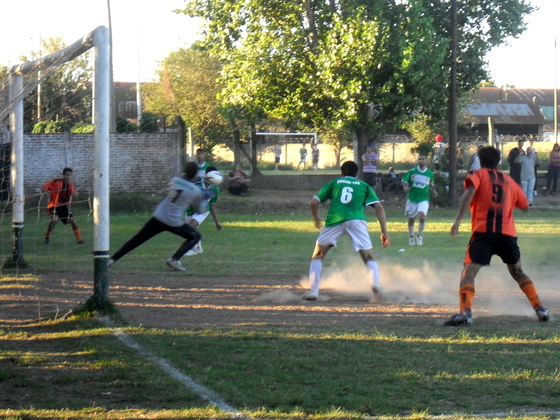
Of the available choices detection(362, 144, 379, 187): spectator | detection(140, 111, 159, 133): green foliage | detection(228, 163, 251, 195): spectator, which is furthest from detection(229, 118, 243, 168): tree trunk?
detection(362, 144, 379, 187): spectator

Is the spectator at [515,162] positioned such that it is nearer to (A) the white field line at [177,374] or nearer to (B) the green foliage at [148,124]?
(B) the green foliage at [148,124]

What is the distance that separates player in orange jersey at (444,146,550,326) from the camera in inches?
277

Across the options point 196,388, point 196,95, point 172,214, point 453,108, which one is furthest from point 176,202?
point 196,95

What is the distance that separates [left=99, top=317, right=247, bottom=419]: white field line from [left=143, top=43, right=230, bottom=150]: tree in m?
25.9

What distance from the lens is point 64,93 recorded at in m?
8.30

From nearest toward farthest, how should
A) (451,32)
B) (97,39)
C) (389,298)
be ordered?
(97,39) < (389,298) < (451,32)

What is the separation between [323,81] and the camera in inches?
844

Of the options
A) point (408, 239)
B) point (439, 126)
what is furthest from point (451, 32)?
point (439, 126)

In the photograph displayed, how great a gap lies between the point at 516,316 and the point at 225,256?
248 inches

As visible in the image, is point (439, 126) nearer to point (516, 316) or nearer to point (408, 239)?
point (408, 239)

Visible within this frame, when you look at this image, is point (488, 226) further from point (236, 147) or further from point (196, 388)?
point (236, 147)

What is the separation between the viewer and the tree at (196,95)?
113 ft

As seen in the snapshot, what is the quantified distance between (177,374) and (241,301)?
10.9ft

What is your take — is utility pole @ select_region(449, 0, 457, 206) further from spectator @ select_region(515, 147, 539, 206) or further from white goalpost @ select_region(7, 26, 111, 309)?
white goalpost @ select_region(7, 26, 111, 309)
